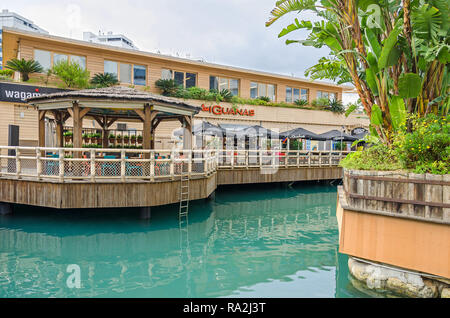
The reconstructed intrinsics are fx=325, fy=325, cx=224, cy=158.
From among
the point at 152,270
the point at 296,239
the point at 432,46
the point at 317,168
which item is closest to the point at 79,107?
the point at 152,270

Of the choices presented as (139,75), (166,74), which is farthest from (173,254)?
(166,74)

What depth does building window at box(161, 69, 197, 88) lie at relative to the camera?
25.7 meters

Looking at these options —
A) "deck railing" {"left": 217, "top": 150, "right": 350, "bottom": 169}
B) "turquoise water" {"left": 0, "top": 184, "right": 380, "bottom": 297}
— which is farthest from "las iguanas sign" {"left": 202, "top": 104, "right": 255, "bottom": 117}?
"turquoise water" {"left": 0, "top": 184, "right": 380, "bottom": 297}

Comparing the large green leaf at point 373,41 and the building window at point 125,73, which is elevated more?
the building window at point 125,73

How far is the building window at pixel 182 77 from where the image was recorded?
2573cm

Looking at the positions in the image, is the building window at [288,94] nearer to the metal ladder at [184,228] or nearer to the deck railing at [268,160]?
the deck railing at [268,160]

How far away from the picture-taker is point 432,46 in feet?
22.7

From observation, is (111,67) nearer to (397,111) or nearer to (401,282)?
(397,111)

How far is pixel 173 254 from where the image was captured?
925 cm

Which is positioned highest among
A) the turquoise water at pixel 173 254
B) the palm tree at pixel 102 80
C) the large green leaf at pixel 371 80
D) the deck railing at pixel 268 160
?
the palm tree at pixel 102 80

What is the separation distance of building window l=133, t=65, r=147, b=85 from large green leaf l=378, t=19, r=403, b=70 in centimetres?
2031

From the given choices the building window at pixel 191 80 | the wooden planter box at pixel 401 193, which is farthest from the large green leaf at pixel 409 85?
the building window at pixel 191 80

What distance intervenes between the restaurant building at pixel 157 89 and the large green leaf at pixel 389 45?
15.0m

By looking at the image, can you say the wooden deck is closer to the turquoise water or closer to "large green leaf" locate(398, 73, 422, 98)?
the turquoise water
